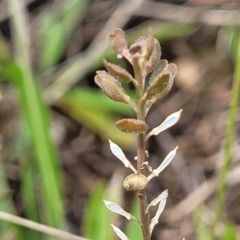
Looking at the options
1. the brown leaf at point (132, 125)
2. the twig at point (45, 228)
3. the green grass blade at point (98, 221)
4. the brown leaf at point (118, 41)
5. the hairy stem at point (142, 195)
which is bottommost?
the green grass blade at point (98, 221)

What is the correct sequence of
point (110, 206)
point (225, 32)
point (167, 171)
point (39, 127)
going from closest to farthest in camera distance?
point (110, 206), point (39, 127), point (167, 171), point (225, 32)

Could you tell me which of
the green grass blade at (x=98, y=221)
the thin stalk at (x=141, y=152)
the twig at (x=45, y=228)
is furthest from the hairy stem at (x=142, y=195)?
the green grass blade at (x=98, y=221)

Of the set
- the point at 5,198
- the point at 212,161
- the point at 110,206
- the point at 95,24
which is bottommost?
the point at 212,161

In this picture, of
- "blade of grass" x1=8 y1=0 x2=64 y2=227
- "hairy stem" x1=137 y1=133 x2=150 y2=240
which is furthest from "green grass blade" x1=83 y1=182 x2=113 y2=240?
"hairy stem" x1=137 y1=133 x2=150 y2=240

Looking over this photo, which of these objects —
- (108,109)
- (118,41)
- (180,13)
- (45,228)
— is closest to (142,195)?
(118,41)

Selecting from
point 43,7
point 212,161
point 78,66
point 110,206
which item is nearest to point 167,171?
point 212,161

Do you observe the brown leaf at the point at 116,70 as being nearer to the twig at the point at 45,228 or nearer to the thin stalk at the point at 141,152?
the thin stalk at the point at 141,152

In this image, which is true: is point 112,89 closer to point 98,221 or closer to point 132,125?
point 132,125

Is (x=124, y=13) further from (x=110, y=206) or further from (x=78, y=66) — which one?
(x=110, y=206)
